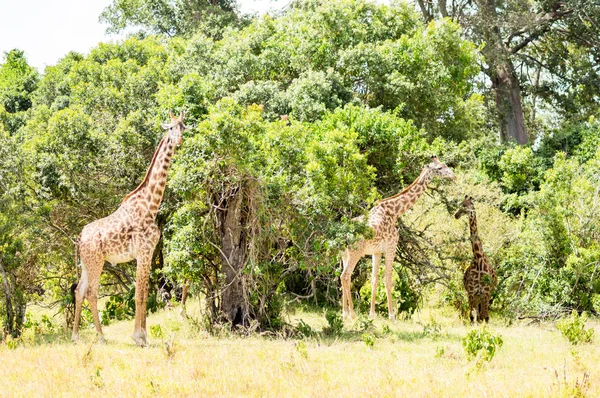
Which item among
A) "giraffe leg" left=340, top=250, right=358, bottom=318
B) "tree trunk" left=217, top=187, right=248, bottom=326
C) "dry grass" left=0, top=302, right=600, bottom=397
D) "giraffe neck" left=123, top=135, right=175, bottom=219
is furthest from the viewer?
"giraffe leg" left=340, top=250, right=358, bottom=318

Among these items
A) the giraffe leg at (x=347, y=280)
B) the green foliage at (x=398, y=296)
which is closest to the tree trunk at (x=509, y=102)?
the green foliage at (x=398, y=296)

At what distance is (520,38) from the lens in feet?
110

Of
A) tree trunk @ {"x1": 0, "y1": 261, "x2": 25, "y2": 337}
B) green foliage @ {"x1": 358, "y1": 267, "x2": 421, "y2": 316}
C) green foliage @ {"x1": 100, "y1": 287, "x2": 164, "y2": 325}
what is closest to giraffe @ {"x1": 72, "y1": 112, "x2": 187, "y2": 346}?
tree trunk @ {"x1": 0, "y1": 261, "x2": 25, "y2": 337}

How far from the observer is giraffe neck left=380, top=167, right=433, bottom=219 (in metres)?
14.7

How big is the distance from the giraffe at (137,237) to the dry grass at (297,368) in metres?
0.78

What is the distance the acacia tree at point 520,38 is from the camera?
2931 cm

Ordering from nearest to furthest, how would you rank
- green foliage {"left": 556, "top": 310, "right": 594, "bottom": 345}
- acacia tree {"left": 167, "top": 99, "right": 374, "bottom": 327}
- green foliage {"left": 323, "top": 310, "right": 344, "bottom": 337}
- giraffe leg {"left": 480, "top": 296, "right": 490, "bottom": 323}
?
green foliage {"left": 556, "top": 310, "right": 594, "bottom": 345} < acacia tree {"left": 167, "top": 99, "right": 374, "bottom": 327} < green foliage {"left": 323, "top": 310, "right": 344, "bottom": 337} < giraffe leg {"left": 480, "top": 296, "right": 490, "bottom": 323}

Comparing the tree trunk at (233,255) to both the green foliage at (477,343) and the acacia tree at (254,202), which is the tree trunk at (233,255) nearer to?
the acacia tree at (254,202)

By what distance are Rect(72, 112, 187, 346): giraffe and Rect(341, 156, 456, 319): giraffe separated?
A: 413 centimetres

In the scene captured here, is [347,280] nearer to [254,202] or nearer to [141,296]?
[254,202]

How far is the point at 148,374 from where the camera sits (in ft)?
29.5

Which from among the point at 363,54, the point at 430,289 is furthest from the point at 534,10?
the point at 430,289

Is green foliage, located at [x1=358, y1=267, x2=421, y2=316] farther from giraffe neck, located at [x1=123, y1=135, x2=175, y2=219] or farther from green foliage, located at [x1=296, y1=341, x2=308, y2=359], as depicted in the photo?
green foliage, located at [x1=296, y1=341, x2=308, y2=359]

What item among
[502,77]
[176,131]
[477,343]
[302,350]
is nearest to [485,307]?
[477,343]
